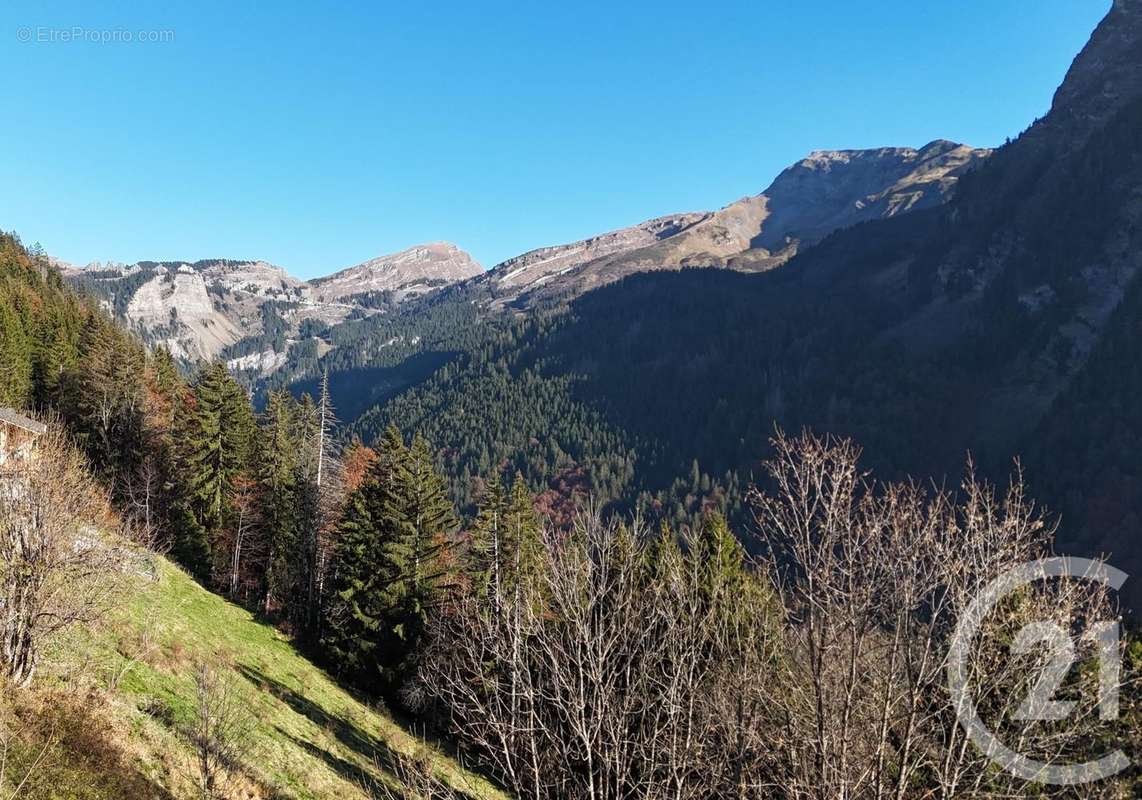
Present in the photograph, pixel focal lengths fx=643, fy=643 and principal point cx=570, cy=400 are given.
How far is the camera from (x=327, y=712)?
27.8 metres

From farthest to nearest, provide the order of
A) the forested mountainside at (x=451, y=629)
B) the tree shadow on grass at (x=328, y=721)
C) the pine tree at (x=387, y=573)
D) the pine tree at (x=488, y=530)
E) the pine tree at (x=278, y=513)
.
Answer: the pine tree at (x=278, y=513) < the pine tree at (x=488, y=530) < the pine tree at (x=387, y=573) < the tree shadow on grass at (x=328, y=721) < the forested mountainside at (x=451, y=629)

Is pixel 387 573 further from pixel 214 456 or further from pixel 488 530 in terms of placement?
pixel 214 456

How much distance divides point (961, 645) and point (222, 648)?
1071 inches

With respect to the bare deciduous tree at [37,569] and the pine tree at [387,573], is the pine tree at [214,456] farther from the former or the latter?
the bare deciduous tree at [37,569]

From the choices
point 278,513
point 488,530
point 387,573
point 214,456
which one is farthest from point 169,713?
point 278,513

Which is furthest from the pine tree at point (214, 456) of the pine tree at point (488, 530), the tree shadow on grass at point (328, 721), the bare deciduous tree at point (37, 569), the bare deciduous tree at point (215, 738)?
the bare deciduous tree at point (37, 569)

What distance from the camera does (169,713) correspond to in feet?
57.6

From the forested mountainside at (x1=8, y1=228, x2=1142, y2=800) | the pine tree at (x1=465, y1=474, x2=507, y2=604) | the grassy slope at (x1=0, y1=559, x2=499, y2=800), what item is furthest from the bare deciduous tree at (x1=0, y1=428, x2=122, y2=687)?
the pine tree at (x1=465, y1=474, x2=507, y2=604)

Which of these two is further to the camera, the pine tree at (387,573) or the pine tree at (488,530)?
the pine tree at (488,530)

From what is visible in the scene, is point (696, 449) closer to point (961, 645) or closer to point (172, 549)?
point (172, 549)

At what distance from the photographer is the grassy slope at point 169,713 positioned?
12883mm

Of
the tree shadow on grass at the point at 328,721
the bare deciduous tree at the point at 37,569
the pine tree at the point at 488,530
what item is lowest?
the tree shadow on grass at the point at 328,721

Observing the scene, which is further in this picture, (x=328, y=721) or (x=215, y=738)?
(x=328, y=721)

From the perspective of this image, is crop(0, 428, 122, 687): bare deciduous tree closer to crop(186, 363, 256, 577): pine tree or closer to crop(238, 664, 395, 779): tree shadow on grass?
crop(238, 664, 395, 779): tree shadow on grass
